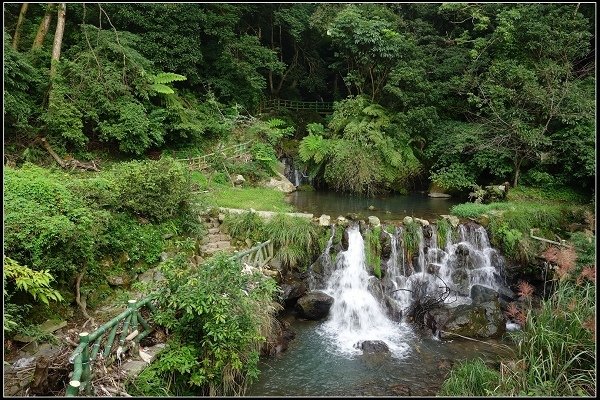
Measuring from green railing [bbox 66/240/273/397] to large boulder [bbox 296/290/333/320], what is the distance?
13.2ft

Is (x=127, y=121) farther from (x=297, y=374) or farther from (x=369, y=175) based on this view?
(x=297, y=374)

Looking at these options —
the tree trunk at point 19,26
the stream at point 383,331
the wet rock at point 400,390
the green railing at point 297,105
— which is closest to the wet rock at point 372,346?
the stream at point 383,331

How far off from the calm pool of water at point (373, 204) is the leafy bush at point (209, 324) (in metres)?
6.82

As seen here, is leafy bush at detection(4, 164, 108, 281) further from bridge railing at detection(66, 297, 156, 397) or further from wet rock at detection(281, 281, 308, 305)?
Answer: wet rock at detection(281, 281, 308, 305)

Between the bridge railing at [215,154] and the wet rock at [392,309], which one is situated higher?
the bridge railing at [215,154]

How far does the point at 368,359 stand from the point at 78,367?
16.6ft

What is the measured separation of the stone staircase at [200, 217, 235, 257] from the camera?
906 cm

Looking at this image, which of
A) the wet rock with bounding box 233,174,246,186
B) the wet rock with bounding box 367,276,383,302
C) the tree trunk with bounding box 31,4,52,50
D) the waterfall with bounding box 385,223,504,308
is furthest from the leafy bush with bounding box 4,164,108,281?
the tree trunk with bounding box 31,4,52,50

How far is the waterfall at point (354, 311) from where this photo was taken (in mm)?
8258

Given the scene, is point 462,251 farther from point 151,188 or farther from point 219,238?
point 151,188

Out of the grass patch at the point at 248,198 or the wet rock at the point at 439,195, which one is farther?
the wet rock at the point at 439,195

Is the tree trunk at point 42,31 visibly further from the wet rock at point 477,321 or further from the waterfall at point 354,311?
the wet rock at point 477,321

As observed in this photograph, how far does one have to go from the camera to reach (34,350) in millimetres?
5266

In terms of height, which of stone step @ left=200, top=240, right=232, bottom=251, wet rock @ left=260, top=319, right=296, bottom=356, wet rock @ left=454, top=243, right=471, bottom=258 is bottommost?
wet rock @ left=260, top=319, right=296, bottom=356
